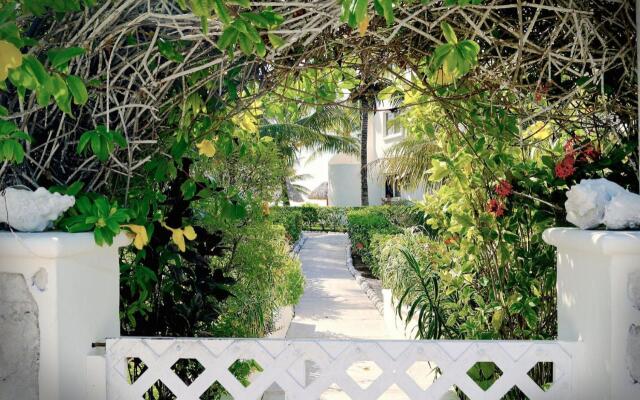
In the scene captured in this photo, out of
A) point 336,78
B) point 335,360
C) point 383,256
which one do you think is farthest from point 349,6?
point 383,256

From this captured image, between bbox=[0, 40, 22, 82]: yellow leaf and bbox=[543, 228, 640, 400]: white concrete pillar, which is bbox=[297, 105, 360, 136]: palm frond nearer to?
bbox=[543, 228, 640, 400]: white concrete pillar

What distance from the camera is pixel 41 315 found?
178 centimetres

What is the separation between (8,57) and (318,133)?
23.2m

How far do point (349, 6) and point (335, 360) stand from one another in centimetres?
106

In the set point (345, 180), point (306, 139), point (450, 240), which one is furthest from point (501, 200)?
point (345, 180)

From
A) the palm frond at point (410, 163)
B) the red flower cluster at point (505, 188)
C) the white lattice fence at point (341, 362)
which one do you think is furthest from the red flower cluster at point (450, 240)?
the palm frond at point (410, 163)

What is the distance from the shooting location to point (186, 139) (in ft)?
7.79

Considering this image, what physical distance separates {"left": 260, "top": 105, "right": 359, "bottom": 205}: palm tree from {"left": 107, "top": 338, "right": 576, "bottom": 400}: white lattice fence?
1889 cm

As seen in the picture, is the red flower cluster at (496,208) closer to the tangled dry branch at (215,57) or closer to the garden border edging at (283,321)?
the tangled dry branch at (215,57)

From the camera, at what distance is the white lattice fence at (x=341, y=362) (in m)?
1.89

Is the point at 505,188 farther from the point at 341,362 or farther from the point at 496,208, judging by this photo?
the point at 341,362

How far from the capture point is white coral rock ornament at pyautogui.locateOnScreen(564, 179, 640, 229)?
1.87 m

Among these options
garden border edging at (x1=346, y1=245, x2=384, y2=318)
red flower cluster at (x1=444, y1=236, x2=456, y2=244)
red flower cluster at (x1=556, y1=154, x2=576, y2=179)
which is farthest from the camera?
garden border edging at (x1=346, y1=245, x2=384, y2=318)

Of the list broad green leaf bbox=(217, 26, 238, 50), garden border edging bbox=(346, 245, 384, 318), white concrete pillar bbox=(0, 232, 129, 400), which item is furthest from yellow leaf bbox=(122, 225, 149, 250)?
garden border edging bbox=(346, 245, 384, 318)
